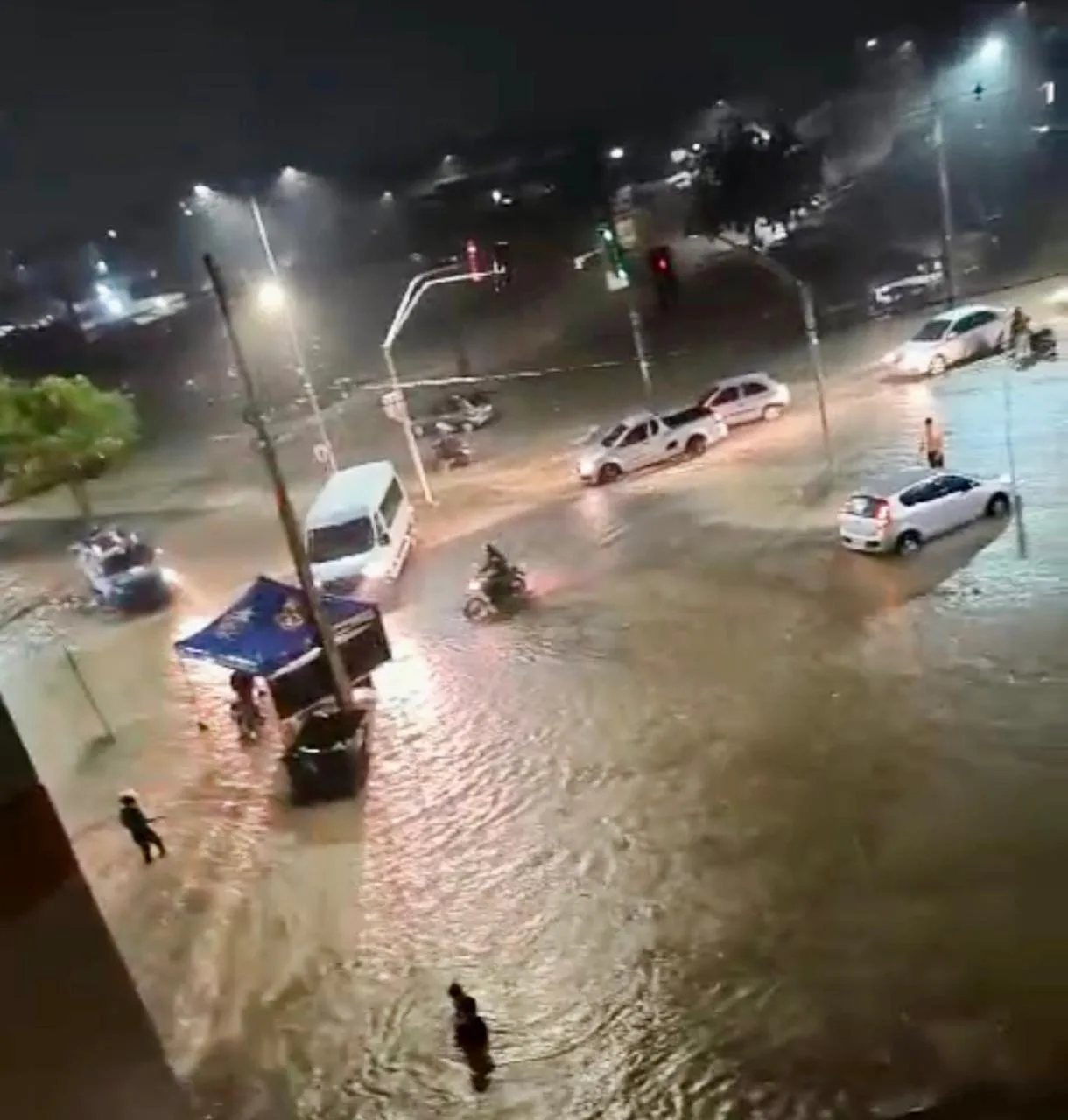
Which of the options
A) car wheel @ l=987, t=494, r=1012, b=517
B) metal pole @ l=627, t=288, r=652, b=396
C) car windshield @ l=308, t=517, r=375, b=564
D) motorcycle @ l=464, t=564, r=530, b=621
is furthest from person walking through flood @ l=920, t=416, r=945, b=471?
metal pole @ l=627, t=288, r=652, b=396

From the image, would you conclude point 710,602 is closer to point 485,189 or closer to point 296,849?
point 296,849

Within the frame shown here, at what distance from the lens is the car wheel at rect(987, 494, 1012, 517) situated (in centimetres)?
1836

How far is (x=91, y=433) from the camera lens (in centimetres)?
3036

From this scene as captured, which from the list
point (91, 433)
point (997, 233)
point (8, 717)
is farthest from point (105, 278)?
point (8, 717)

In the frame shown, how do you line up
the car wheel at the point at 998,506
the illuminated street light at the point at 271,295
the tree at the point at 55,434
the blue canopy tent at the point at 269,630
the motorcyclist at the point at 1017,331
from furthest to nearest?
the tree at the point at 55,434, the motorcyclist at the point at 1017,331, the illuminated street light at the point at 271,295, the car wheel at the point at 998,506, the blue canopy tent at the point at 269,630

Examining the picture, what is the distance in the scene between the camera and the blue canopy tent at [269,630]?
16094mm

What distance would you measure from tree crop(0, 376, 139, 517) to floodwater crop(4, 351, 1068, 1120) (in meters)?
11.2

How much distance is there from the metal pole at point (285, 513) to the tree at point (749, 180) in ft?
96.4

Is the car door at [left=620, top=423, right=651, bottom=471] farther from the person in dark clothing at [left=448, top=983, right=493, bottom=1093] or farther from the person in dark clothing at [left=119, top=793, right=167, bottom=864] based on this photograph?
the person in dark clothing at [left=448, top=983, right=493, bottom=1093]

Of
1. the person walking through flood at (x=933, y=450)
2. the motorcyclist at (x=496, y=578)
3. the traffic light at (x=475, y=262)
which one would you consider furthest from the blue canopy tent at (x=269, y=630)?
the person walking through flood at (x=933, y=450)

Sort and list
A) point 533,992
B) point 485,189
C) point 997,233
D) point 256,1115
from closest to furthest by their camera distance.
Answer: point 256,1115 → point 533,992 → point 997,233 → point 485,189

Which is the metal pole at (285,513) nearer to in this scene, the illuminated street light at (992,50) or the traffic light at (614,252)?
the traffic light at (614,252)

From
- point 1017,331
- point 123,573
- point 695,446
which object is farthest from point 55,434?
point 1017,331

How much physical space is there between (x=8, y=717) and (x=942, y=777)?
31.9ft
